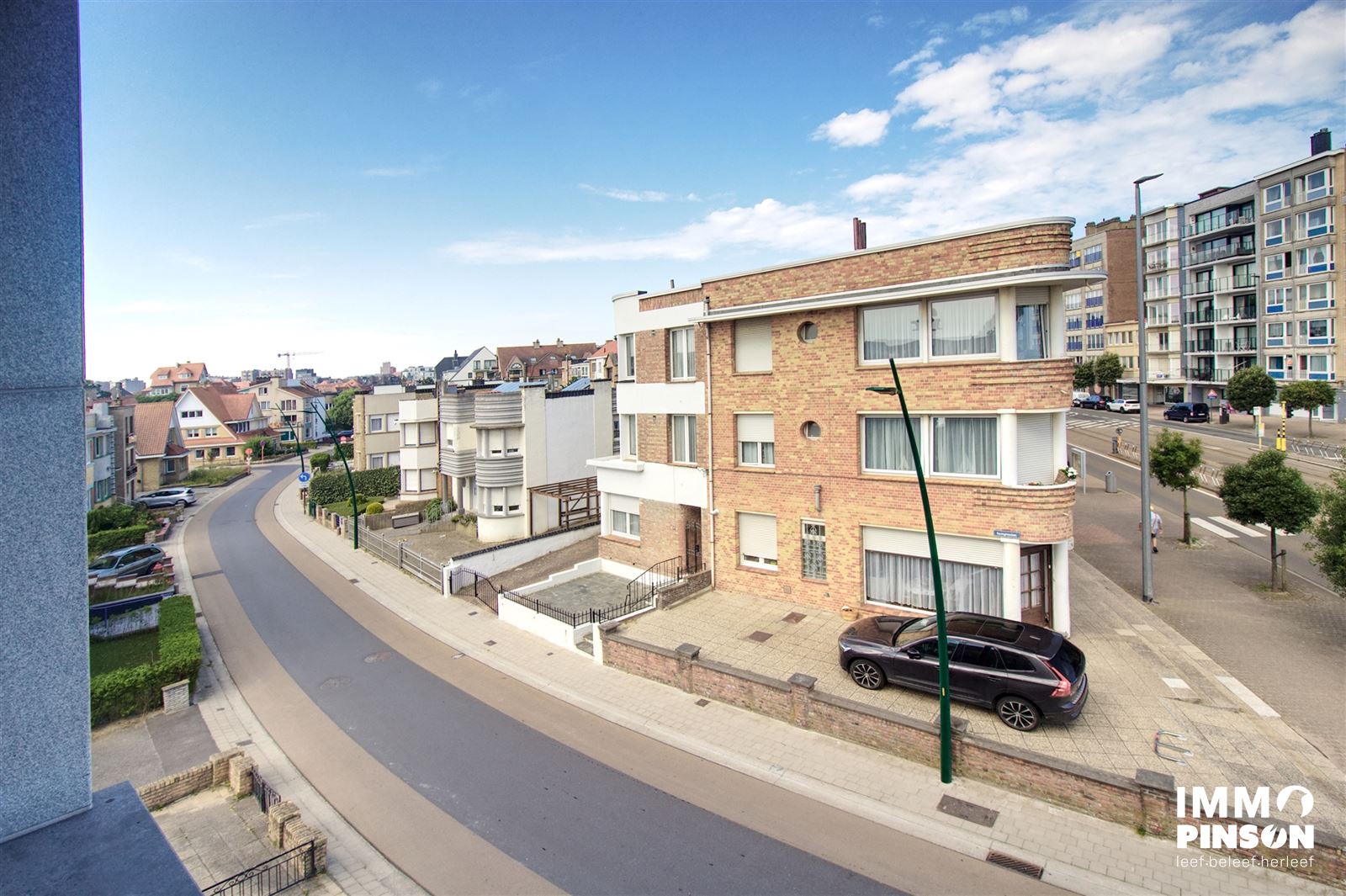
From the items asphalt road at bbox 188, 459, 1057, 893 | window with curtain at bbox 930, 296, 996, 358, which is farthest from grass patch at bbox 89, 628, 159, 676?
window with curtain at bbox 930, 296, 996, 358

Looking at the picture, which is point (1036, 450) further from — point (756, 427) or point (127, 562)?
point (127, 562)

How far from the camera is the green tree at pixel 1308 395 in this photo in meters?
44.5

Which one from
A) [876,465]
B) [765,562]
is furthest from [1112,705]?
[765,562]

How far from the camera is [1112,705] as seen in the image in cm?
1235

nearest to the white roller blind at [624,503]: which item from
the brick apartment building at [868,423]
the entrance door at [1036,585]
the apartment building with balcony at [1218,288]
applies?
the brick apartment building at [868,423]

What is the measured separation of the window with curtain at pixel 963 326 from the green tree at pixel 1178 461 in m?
13.8

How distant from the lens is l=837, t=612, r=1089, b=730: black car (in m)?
11.4

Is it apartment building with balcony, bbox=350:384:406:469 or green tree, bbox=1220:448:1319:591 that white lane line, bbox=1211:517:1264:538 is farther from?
apartment building with balcony, bbox=350:384:406:469

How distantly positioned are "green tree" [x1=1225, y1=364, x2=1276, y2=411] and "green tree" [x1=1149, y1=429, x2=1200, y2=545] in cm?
3297

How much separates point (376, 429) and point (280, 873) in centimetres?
3802

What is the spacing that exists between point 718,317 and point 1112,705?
12704 mm

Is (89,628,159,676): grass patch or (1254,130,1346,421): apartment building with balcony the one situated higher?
(1254,130,1346,421): apartment building with balcony

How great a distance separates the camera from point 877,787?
424 inches

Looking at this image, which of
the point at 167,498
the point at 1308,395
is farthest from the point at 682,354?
the point at 1308,395
